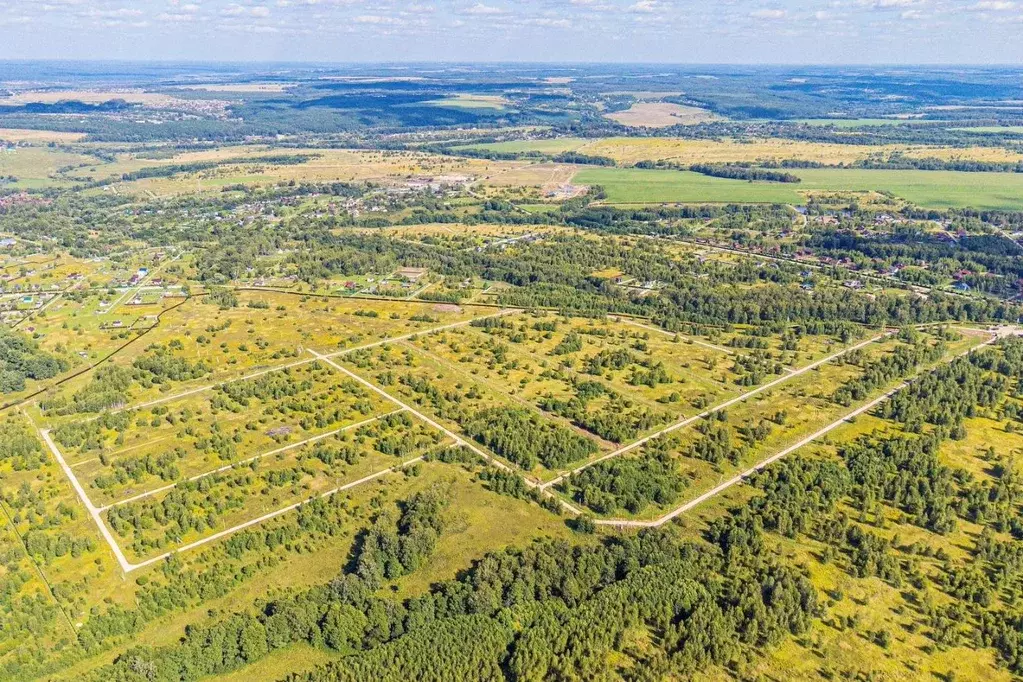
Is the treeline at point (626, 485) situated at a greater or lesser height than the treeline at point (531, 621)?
greater

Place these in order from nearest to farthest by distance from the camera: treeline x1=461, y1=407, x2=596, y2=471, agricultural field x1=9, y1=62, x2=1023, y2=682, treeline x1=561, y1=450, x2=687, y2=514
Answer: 1. agricultural field x1=9, y1=62, x2=1023, y2=682
2. treeline x1=561, y1=450, x2=687, y2=514
3. treeline x1=461, y1=407, x2=596, y2=471

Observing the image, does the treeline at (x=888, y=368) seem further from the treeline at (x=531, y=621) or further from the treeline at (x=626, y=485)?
the treeline at (x=531, y=621)

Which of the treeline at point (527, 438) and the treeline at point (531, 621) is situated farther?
the treeline at point (527, 438)

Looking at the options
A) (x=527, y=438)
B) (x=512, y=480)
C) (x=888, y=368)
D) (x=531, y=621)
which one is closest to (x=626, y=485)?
(x=512, y=480)

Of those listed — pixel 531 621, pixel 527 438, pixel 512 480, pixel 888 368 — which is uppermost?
pixel 888 368

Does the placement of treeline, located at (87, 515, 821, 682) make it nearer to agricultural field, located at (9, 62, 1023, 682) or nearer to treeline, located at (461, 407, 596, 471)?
agricultural field, located at (9, 62, 1023, 682)

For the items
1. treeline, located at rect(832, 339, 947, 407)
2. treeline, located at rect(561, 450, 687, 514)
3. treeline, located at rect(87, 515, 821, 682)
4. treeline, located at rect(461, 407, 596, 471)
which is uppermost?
treeline, located at rect(832, 339, 947, 407)

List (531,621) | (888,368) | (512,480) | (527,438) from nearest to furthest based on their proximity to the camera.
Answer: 1. (531,621)
2. (512,480)
3. (527,438)
4. (888,368)

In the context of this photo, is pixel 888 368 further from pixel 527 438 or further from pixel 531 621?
pixel 531 621

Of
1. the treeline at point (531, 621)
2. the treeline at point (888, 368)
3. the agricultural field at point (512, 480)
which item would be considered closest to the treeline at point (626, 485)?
the agricultural field at point (512, 480)

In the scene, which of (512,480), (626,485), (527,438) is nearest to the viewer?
(626,485)

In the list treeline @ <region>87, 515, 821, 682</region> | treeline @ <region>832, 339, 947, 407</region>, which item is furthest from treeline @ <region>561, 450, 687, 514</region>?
treeline @ <region>832, 339, 947, 407</region>

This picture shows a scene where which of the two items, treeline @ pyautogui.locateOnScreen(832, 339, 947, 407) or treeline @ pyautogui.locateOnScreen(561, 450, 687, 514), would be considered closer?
treeline @ pyautogui.locateOnScreen(561, 450, 687, 514)

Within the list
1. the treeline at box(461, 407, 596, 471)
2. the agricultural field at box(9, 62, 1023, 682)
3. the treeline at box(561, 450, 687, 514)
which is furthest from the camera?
the treeline at box(461, 407, 596, 471)
